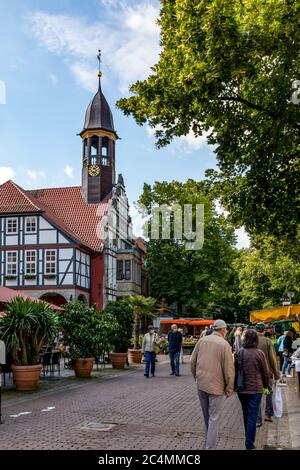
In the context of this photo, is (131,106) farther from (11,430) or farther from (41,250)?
(41,250)

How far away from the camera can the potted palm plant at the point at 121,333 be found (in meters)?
24.9

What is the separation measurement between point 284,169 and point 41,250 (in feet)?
102

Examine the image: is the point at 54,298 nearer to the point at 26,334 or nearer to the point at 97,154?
the point at 97,154

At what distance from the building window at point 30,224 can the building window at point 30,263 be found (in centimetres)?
160

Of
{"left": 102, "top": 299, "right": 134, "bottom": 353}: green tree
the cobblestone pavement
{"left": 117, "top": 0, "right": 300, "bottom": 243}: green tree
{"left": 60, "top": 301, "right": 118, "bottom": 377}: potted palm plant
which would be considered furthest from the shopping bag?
{"left": 102, "top": 299, "right": 134, "bottom": 353}: green tree

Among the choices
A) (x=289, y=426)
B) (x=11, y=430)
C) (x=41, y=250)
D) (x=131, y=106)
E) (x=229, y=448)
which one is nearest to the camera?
(x=229, y=448)

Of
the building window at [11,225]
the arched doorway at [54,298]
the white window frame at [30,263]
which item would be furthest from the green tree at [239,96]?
the building window at [11,225]

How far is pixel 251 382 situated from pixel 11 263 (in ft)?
126

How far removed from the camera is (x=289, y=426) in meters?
10.6

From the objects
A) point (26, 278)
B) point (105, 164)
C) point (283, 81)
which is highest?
point (105, 164)

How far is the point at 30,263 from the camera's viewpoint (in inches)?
1761

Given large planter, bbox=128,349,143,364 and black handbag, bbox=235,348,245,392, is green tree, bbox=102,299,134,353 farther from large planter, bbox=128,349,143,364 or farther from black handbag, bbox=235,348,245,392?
black handbag, bbox=235,348,245,392

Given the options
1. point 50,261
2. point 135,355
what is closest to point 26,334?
point 135,355
